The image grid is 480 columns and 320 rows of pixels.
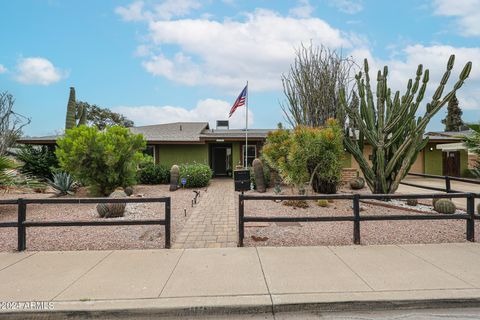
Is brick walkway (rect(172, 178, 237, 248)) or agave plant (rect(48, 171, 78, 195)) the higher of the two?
agave plant (rect(48, 171, 78, 195))

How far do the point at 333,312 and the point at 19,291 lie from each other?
3694 mm

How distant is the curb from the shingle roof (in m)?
12.6

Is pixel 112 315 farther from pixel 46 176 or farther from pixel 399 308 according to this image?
pixel 46 176

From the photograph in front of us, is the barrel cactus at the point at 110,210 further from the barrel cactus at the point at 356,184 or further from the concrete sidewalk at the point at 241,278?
the barrel cactus at the point at 356,184

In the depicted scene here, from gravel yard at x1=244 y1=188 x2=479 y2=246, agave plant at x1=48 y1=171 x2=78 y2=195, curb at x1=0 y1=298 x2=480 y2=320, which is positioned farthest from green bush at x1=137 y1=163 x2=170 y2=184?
curb at x1=0 y1=298 x2=480 y2=320

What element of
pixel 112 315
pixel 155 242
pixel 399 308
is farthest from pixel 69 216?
pixel 399 308

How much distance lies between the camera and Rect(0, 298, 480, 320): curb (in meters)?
2.86

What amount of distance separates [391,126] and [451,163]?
42.6ft

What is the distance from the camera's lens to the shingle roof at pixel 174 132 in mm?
15677

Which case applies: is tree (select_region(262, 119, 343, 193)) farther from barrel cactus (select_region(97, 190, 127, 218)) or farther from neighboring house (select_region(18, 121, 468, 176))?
neighboring house (select_region(18, 121, 468, 176))

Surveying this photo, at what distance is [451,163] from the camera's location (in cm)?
1744

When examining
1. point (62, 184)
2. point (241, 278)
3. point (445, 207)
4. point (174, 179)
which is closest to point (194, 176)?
point (174, 179)

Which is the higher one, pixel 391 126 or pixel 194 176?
pixel 391 126

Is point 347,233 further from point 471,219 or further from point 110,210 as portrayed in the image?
point 110,210
